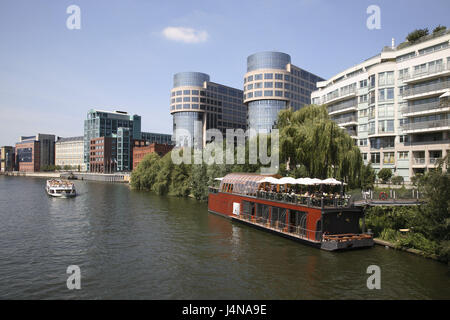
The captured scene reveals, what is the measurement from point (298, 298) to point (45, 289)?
50.6 ft

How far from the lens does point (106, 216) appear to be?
4738cm

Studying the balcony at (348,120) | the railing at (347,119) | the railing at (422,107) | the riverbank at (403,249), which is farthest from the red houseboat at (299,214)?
the railing at (347,119)

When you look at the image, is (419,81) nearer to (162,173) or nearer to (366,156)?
(366,156)

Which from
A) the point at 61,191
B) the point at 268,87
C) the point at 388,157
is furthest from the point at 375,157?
the point at 61,191

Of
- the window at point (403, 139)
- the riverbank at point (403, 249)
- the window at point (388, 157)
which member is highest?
the window at point (403, 139)

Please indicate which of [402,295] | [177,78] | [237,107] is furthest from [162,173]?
[237,107]

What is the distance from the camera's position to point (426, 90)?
5222cm

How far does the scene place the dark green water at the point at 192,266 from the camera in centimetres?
1984

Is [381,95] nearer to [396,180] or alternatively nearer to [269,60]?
[396,180]

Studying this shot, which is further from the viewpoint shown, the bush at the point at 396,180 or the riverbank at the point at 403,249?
the bush at the point at 396,180

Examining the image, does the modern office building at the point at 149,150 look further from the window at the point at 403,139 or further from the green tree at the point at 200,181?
the window at the point at 403,139

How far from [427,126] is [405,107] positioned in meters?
5.38

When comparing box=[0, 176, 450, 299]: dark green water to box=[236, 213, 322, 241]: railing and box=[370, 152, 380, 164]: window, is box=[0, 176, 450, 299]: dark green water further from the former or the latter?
box=[370, 152, 380, 164]: window

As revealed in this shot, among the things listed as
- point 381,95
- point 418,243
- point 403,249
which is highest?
point 381,95
